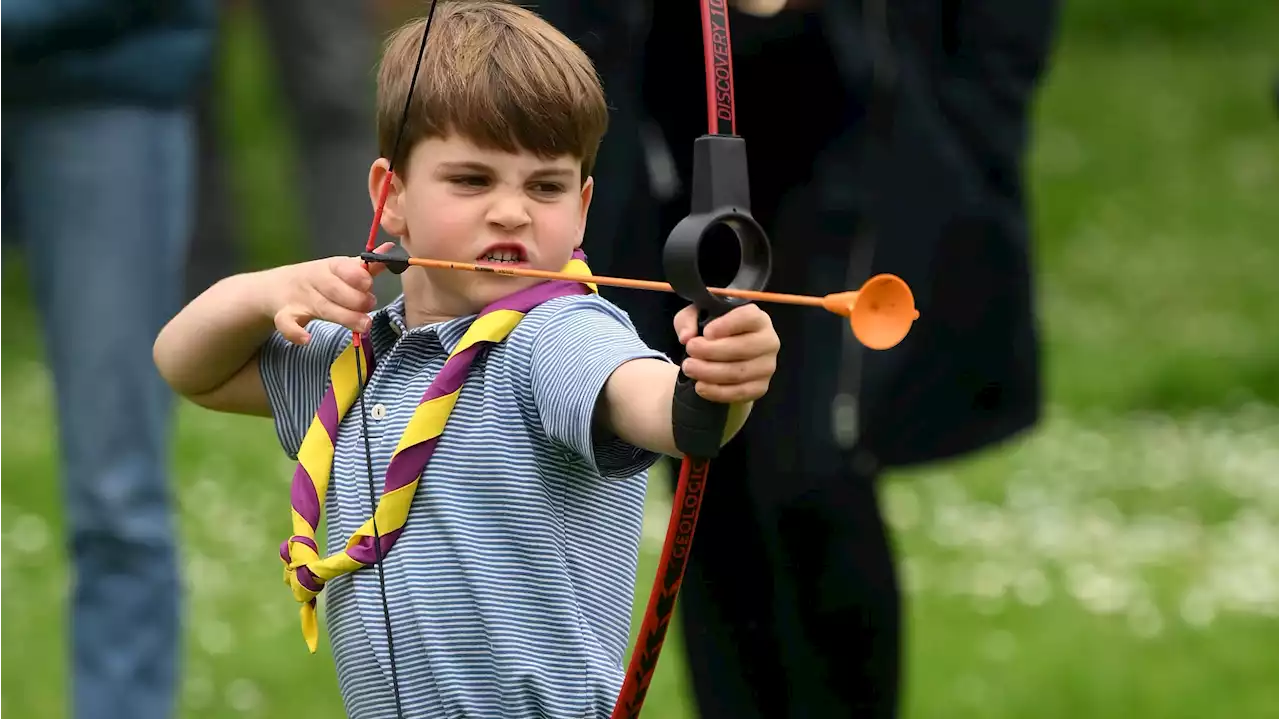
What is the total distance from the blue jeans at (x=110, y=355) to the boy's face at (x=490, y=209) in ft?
5.85

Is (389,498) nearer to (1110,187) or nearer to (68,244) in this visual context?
(68,244)

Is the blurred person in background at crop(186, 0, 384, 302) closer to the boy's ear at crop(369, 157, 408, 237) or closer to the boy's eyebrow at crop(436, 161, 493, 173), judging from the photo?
the boy's ear at crop(369, 157, 408, 237)

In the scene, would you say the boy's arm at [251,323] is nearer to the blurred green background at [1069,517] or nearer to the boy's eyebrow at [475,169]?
the boy's eyebrow at [475,169]

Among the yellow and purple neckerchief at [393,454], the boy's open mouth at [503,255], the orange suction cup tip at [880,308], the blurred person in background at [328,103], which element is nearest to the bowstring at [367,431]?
the yellow and purple neckerchief at [393,454]

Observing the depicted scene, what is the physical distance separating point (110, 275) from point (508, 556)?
1.92 metres

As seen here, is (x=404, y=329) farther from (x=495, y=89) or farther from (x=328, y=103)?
(x=328, y=103)

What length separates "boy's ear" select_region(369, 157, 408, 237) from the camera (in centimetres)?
226

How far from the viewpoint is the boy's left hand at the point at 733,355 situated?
1.82 meters

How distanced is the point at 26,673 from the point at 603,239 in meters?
2.49

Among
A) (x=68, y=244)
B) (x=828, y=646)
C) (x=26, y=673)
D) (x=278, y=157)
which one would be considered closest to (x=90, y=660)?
(x=68, y=244)

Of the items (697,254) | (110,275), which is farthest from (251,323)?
(110,275)

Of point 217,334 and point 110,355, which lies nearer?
point 217,334

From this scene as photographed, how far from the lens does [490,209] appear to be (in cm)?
213

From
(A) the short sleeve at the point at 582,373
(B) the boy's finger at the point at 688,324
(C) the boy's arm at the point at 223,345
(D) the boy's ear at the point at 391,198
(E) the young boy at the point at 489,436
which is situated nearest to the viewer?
(B) the boy's finger at the point at 688,324
